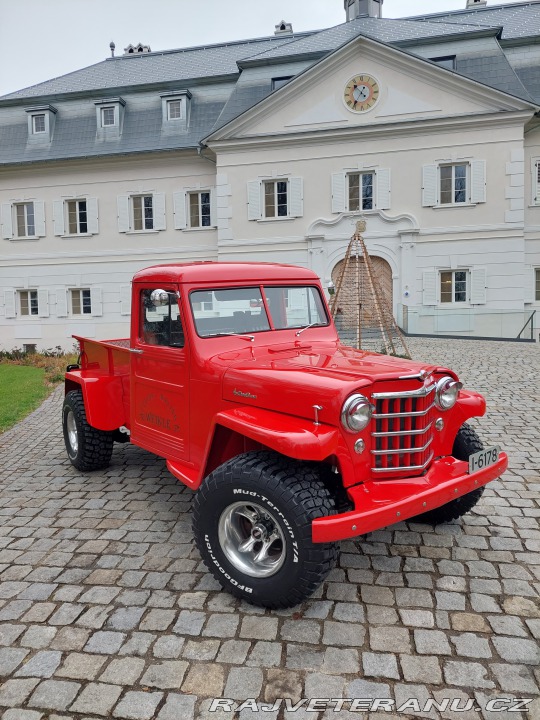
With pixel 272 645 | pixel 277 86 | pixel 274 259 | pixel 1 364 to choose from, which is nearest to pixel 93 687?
pixel 272 645

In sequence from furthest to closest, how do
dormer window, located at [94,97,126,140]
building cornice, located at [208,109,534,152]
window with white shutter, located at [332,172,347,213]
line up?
dormer window, located at [94,97,126,140] → window with white shutter, located at [332,172,347,213] → building cornice, located at [208,109,534,152]

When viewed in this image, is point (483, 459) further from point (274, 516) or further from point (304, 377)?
point (274, 516)

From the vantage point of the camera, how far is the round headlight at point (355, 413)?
310 cm

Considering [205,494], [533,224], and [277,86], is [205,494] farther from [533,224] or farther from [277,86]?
[277,86]

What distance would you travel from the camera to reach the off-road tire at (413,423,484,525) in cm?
402

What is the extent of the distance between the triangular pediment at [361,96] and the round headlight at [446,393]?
59.0 feet

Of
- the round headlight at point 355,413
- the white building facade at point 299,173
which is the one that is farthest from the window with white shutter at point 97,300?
the round headlight at point 355,413

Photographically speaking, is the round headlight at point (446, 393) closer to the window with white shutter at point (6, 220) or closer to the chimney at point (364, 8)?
the window with white shutter at point (6, 220)

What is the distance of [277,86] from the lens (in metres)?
21.1

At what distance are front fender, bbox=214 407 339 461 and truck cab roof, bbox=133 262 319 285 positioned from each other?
1206mm

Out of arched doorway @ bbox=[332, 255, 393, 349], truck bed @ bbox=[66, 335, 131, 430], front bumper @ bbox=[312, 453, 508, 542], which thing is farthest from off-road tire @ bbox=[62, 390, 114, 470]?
arched doorway @ bbox=[332, 255, 393, 349]

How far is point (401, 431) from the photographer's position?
11.1 ft

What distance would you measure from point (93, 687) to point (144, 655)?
0.29 metres

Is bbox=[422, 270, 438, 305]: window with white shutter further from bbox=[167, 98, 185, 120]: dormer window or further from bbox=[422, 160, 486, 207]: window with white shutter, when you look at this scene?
bbox=[167, 98, 185, 120]: dormer window
